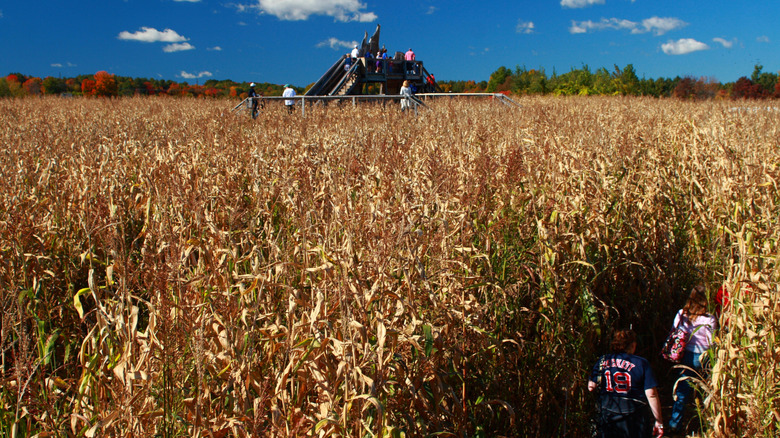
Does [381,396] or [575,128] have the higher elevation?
[575,128]

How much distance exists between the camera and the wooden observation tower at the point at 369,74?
76.7 ft

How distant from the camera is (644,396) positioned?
11.2ft

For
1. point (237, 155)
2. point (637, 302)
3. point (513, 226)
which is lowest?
point (637, 302)

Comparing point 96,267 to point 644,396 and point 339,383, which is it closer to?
point 339,383

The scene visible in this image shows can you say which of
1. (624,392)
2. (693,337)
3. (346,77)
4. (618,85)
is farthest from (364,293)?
(618,85)

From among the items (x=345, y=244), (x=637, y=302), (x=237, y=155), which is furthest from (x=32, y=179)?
(x=637, y=302)

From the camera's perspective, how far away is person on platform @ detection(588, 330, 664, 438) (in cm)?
334

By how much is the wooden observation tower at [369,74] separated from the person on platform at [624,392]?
2018cm

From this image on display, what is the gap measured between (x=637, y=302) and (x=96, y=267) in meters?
4.27

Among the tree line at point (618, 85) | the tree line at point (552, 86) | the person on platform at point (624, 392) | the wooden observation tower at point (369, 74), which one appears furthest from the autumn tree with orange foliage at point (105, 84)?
the person on platform at point (624, 392)

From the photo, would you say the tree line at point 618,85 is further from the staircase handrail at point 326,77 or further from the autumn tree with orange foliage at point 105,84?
the autumn tree with orange foliage at point 105,84

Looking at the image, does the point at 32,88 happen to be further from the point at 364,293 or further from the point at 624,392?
the point at 624,392

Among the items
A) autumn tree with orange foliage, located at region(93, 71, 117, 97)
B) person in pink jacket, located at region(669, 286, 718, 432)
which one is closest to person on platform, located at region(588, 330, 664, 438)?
person in pink jacket, located at region(669, 286, 718, 432)

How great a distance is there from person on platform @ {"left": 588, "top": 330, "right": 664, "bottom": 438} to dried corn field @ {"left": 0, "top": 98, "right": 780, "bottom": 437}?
14cm
